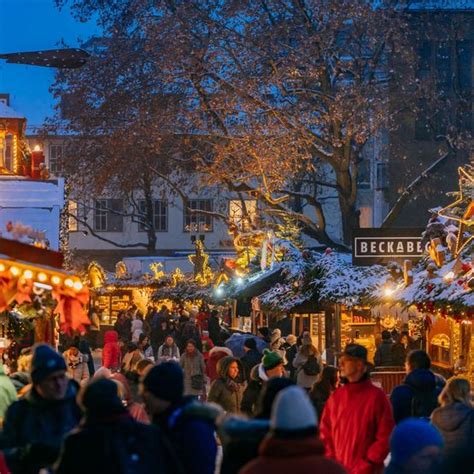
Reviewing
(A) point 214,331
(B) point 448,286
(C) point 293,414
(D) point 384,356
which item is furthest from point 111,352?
(C) point 293,414

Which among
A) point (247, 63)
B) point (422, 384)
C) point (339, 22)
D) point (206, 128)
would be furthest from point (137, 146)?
point (422, 384)

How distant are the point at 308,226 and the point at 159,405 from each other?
84.9ft

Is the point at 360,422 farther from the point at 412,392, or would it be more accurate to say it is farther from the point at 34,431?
the point at 34,431

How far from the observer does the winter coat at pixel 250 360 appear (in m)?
16.4

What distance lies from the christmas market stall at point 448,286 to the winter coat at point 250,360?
2.96 m

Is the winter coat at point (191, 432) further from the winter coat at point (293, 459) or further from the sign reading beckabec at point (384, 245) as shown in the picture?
the sign reading beckabec at point (384, 245)

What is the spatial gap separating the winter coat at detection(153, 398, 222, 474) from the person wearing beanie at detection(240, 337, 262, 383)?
9541 mm

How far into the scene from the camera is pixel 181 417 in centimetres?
652

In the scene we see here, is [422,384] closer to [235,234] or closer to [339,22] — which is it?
[339,22]

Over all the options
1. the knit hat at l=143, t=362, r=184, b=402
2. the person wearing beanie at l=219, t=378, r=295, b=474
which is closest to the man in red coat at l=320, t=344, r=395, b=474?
the person wearing beanie at l=219, t=378, r=295, b=474

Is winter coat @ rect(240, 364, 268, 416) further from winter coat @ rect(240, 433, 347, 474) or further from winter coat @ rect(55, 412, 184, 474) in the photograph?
Answer: winter coat @ rect(240, 433, 347, 474)

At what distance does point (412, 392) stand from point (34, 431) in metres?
3.68

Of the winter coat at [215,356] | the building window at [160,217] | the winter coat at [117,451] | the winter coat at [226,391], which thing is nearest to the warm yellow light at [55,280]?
the winter coat at [226,391]

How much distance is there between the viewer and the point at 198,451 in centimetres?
651
